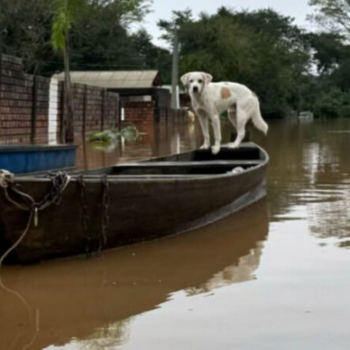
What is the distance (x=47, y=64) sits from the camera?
4447 centimetres

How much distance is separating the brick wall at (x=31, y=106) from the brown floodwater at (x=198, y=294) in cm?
1161

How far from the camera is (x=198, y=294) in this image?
4.67 m

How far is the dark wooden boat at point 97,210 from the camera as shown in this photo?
509cm

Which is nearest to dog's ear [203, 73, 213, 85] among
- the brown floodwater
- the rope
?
the brown floodwater

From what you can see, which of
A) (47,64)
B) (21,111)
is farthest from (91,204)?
(47,64)

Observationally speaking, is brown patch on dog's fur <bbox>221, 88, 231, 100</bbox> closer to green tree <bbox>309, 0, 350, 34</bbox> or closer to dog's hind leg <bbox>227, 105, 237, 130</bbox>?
dog's hind leg <bbox>227, 105, 237, 130</bbox>

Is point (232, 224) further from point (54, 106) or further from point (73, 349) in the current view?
point (54, 106)

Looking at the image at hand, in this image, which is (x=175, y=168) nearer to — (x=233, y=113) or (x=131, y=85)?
(x=233, y=113)

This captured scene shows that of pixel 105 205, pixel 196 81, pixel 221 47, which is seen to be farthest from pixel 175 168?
pixel 221 47

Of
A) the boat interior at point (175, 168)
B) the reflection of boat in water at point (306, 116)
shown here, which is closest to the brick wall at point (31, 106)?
the boat interior at point (175, 168)

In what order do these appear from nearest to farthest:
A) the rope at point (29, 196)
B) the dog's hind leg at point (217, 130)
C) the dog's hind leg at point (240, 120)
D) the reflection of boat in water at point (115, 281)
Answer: the reflection of boat in water at point (115, 281), the rope at point (29, 196), the dog's hind leg at point (217, 130), the dog's hind leg at point (240, 120)

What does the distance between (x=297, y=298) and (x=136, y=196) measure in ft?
5.78

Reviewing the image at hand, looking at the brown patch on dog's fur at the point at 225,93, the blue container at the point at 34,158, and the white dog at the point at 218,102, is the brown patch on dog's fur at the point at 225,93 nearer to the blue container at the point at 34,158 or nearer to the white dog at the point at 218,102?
the white dog at the point at 218,102

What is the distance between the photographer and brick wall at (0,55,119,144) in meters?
17.7
